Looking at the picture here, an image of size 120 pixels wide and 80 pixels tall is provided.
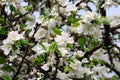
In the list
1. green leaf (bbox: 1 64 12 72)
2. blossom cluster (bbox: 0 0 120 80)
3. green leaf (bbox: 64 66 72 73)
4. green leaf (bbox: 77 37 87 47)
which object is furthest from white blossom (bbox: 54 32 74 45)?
green leaf (bbox: 1 64 12 72)

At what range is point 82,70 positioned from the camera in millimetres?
3689

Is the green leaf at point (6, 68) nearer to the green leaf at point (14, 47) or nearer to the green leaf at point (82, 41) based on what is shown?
the green leaf at point (14, 47)

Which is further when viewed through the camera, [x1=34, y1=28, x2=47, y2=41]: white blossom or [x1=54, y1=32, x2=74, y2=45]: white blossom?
[x1=34, y1=28, x2=47, y2=41]: white blossom

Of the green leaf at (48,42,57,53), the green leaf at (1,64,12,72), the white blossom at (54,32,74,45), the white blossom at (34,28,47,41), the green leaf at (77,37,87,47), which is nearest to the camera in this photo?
the green leaf at (48,42,57,53)

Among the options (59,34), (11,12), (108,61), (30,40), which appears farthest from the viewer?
(108,61)

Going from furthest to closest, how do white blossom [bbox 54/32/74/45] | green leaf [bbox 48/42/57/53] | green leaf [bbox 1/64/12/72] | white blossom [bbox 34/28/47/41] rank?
green leaf [bbox 1/64/12/72] < white blossom [bbox 34/28/47/41] < white blossom [bbox 54/32/74/45] < green leaf [bbox 48/42/57/53]

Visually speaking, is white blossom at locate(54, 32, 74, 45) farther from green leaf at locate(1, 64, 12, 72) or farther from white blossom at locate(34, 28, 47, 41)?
green leaf at locate(1, 64, 12, 72)

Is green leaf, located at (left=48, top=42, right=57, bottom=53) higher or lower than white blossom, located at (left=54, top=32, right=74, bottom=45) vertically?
lower

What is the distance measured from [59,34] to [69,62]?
26 cm

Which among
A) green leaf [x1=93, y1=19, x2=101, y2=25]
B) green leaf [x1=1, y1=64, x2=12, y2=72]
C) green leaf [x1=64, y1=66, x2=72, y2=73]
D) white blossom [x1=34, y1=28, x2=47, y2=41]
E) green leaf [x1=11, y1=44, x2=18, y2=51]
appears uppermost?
green leaf [x1=1, y1=64, x2=12, y2=72]

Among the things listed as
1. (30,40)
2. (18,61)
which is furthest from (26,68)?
(30,40)

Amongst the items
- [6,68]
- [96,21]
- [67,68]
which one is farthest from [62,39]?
[6,68]

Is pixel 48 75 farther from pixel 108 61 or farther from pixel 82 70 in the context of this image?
pixel 108 61

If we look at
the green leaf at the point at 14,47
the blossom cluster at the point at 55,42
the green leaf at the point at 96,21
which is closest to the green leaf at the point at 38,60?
the blossom cluster at the point at 55,42
